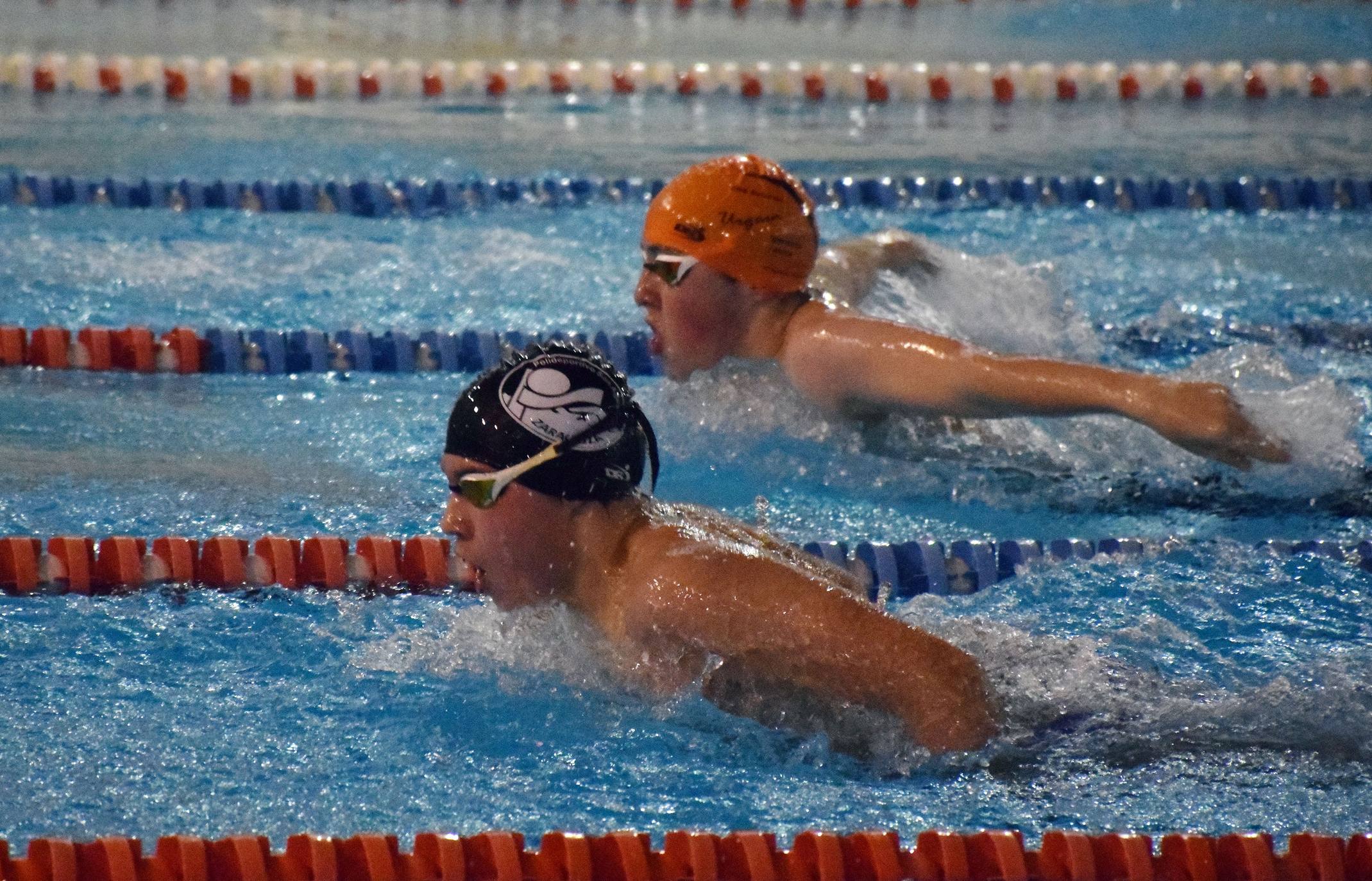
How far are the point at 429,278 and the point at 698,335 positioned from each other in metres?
1.61

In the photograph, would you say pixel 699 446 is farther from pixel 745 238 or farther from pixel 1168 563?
pixel 1168 563

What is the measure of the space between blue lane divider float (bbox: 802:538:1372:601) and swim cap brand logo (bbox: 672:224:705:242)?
83 centimetres

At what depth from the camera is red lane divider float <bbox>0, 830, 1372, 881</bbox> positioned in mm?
2223

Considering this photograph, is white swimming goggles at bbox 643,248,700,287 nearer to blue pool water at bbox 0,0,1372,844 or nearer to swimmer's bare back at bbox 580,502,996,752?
blue pool water at bbox 0,0,1372,844

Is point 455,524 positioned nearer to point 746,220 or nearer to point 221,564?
point 221,564

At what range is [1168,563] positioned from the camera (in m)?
3.39

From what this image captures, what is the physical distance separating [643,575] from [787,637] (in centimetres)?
24

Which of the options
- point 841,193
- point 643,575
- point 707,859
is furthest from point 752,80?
point 707,859

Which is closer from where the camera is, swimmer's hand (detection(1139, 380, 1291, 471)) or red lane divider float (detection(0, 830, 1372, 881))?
red lane divider float (detection(0, 830, 1372, 881))

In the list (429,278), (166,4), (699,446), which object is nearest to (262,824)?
(699,446)

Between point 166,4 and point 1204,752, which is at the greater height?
point 166,4

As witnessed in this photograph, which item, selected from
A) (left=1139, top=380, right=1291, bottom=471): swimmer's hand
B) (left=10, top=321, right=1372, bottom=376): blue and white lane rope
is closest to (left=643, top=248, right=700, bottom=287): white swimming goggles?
(left=10, top=321, right=1372, bottom=376): blue and white lane rope

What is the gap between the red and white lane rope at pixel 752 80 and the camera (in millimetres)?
7406

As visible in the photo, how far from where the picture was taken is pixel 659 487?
3883 millimetres
